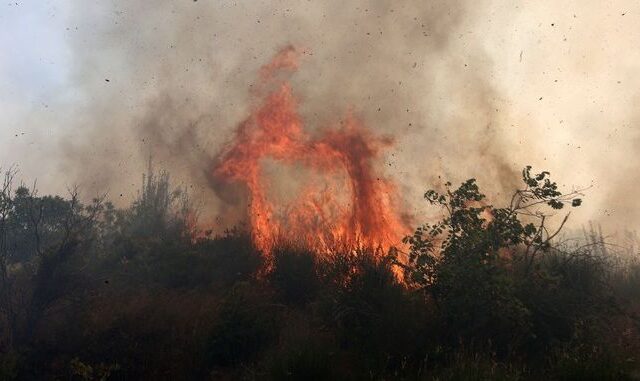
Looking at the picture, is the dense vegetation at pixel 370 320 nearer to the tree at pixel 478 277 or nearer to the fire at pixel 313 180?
the tree at pixel 478 277

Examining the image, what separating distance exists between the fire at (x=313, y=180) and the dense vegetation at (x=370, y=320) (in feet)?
15.0

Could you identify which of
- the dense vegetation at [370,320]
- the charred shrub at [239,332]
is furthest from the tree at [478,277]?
the charred shrub at [239,332]

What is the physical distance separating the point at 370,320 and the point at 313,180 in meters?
11.9

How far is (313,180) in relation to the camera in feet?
63.0

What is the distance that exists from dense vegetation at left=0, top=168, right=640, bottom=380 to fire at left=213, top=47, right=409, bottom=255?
180 inches

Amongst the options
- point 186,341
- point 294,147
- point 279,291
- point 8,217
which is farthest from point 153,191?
point 186,341

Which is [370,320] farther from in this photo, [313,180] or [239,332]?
[313,180]

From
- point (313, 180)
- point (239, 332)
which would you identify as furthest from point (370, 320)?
point (313, 180)

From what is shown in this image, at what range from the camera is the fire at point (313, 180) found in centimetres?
1636

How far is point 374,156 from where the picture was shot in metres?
17.6

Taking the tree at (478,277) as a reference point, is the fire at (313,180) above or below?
above

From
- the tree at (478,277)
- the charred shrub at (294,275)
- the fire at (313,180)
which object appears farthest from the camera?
the fire at (313,180)

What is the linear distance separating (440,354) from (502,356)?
54.4 inches

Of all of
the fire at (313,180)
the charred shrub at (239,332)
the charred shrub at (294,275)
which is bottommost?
the charred shrub at (239,332)
